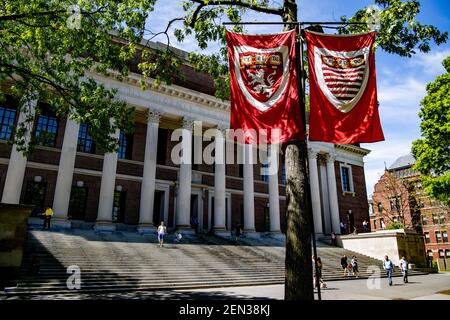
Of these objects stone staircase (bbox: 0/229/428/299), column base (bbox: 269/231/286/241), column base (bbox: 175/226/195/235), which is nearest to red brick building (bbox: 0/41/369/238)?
column base (bbox: 175/226/195/235)

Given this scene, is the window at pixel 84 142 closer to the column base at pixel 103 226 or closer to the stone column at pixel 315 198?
the column base at pixel 103 226

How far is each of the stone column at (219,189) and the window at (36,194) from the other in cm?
1330

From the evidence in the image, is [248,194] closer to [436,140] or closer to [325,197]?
[325,197]

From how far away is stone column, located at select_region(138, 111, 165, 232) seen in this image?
910 inches

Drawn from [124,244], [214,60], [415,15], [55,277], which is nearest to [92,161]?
[124,244]

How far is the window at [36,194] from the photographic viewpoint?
22.7 metres

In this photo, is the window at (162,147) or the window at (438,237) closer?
the window at (162,147)

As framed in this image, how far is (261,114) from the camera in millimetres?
6699

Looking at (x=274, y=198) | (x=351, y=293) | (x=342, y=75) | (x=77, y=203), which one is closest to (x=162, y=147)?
(x=77, y=203)

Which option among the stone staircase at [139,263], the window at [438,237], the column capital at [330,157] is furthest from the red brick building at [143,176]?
the window at [438,237]

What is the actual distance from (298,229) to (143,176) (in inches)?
773

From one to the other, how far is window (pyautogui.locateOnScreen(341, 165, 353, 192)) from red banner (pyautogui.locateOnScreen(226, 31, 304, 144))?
37296 millimetres

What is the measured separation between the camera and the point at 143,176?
24.2 metres
